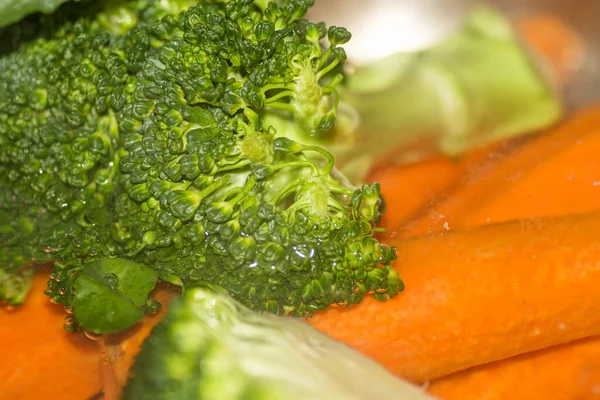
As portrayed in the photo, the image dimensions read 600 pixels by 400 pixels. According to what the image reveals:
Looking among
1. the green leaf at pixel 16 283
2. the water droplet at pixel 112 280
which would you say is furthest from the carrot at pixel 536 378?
the green leaf at pixel 16 283

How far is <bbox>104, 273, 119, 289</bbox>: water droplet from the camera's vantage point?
873mm

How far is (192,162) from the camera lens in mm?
833

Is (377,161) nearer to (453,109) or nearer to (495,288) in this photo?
(453,109)

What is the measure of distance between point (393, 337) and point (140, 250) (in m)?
0.42

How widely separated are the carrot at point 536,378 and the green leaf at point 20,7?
847 millimetres

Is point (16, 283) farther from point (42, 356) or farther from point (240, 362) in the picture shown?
point (240, 362)

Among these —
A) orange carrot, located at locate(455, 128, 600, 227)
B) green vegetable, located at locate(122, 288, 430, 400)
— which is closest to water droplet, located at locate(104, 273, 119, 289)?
green vegetable, located at locate(122, 288, 430, 400)

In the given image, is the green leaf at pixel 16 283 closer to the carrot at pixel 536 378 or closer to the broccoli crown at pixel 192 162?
the broccoli crown at pixel 192 162

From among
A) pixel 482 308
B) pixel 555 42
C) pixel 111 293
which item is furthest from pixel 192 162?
pixel 555 42

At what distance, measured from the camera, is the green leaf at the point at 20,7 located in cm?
93

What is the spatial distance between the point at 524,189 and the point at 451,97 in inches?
11.1

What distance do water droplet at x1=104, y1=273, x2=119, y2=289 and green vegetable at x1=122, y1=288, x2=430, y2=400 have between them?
0.11 meters

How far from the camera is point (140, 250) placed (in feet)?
3.02

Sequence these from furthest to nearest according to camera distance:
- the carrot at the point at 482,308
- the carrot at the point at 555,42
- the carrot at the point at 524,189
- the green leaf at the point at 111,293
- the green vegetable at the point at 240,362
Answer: the carrot at the point at 555,42
the carrot at the point at 524,189
the carrot at the point at 482,308
the green leaf at the point at 111,293
the green vegetable at the point at 240,362
